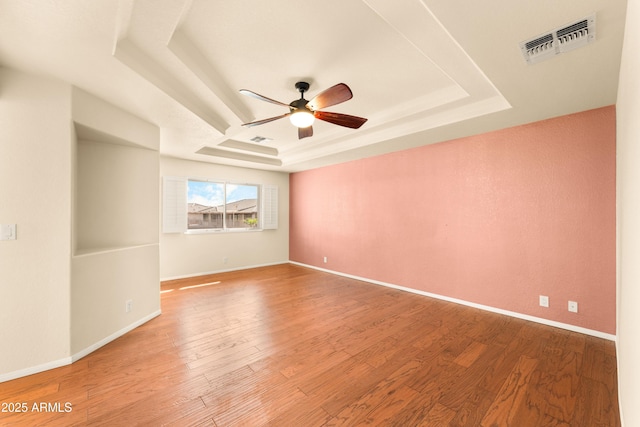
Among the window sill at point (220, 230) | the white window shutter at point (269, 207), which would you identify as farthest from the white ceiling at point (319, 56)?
the white window shutter at point (269, 207)

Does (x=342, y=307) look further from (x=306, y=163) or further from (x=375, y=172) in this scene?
(x=306, y=163)

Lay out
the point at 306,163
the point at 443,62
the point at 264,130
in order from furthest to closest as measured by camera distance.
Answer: the point at 306,163 → the point at 264,130 → the point at 443,62

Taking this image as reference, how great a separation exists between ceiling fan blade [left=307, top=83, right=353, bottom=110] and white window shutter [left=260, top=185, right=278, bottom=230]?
13.6 ft

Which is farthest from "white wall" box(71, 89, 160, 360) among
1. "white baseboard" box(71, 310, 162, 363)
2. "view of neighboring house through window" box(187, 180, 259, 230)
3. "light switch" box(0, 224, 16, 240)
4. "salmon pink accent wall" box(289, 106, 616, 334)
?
"salmon pink accent wall" box(289, 106, 616, 334)

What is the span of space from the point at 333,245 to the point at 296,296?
1.85 m

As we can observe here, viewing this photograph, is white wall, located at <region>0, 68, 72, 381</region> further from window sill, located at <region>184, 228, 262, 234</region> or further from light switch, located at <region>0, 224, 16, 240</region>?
window sill, located at <region>184, 228, 262, 234</region>

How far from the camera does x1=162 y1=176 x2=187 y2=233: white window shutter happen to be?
4.90m

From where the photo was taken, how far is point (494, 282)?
3426 mm

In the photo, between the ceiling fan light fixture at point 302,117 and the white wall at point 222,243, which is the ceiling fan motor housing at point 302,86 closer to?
the ceiling fan light fixture at point 302,117

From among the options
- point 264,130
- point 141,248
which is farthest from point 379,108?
point 141,248

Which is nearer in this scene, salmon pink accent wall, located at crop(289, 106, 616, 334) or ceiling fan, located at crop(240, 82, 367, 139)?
ceiling fan, located at crop(240, 82, 367, 139)

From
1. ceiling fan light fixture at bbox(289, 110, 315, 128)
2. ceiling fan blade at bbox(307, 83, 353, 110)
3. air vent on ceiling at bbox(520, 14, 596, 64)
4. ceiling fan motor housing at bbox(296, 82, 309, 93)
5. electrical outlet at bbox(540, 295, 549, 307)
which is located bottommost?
electrical outlet at bbox(540, 295, 549, 307)

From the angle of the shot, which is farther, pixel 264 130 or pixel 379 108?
pixel 264 130

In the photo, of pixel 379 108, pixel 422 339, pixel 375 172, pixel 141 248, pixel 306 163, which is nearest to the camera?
pixel 422 339
